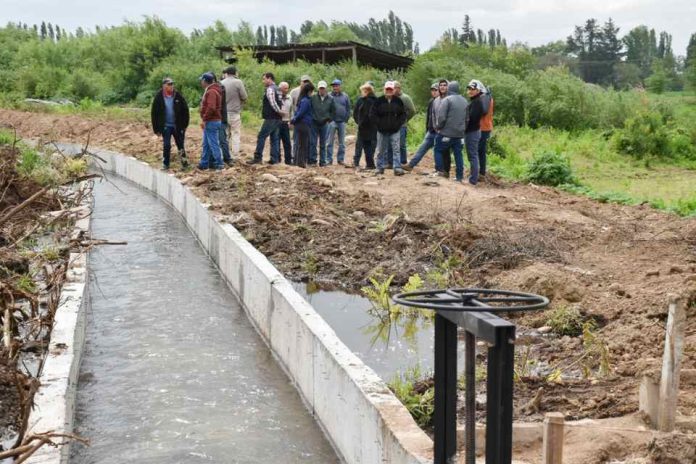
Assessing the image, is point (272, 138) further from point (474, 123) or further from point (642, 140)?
point (642, 140)

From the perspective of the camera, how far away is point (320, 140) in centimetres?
1873

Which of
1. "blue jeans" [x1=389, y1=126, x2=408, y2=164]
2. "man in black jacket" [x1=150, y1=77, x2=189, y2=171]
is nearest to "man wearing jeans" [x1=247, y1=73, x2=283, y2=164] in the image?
"man in black jacket" [x1=150, y1=77, x2=189, y2=171]

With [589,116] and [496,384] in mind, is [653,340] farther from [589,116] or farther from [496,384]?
[589,116]

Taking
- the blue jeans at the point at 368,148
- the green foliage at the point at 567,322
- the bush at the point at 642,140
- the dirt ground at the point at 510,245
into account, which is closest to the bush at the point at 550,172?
the dirt ground at the point at 510,245

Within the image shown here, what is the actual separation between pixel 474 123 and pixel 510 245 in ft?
16.5

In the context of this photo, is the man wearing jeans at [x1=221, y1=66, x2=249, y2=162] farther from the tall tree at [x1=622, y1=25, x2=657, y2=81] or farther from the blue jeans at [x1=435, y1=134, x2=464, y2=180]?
the tall tree at [x1=622, y1=25, x2=657, y2=81]

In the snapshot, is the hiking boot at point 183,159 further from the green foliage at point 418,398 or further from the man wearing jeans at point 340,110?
the green foliage at point 418,398

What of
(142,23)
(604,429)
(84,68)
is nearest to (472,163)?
(604,429)

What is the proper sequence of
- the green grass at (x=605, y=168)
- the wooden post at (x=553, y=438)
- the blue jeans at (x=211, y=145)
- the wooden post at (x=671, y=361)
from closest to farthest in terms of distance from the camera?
the wooden post at (x=553, y=438) < the wooden post at (x=671, y=361) < the green grass at (x=605, y=168) < the blue jeans at (x=211, y=145)

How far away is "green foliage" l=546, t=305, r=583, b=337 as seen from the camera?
8328mm

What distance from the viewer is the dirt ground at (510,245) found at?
279 inches

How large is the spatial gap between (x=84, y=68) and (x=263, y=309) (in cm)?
4259

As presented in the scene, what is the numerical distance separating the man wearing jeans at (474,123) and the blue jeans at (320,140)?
3550 mm

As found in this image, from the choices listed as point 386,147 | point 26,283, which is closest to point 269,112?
point 386,147
